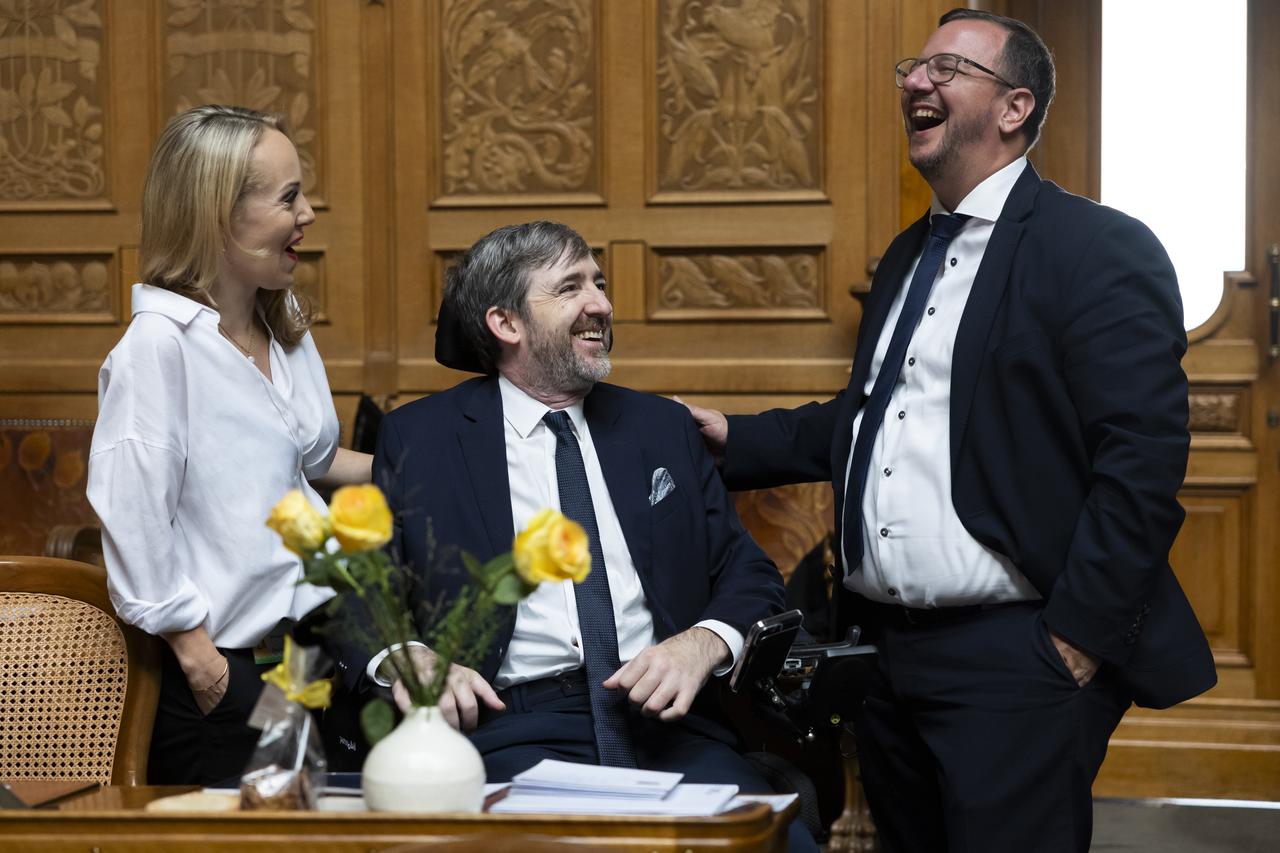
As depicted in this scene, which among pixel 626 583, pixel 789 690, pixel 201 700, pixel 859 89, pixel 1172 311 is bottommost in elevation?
pixel 789 690

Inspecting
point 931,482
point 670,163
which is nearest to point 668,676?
point 931,482

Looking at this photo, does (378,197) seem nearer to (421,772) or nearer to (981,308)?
(981,308)

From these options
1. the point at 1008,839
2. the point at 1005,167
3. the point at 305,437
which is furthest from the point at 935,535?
the point at 305,437

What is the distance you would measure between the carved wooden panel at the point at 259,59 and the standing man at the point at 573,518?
1.95 meters

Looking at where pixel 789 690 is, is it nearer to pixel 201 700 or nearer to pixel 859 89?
pixel 201 700

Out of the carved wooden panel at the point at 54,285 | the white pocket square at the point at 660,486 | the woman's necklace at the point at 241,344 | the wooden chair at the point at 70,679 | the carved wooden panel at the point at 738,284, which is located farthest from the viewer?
the carved wooden panel at the point at 54,285

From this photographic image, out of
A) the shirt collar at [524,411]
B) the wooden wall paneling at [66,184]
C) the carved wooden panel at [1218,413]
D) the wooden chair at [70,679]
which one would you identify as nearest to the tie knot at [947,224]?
the shirt collar at [524,411]

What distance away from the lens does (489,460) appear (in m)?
2.52

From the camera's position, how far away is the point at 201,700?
232cm

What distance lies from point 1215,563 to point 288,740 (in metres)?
3.46

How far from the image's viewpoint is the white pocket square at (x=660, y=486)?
256cm

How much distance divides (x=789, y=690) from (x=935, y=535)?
3.71 ft

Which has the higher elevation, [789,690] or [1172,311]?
[1172,311]

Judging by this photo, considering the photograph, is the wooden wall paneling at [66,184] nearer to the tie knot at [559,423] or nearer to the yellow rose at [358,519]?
the tie knot at [559,423]
